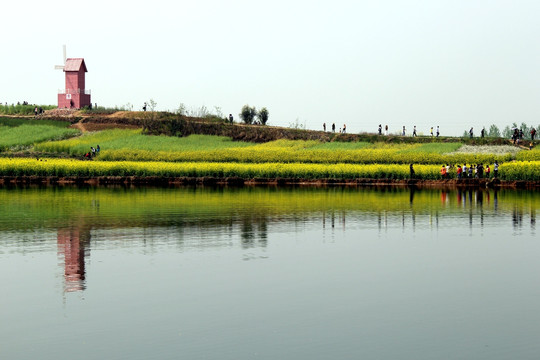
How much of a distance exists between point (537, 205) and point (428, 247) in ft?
62.5

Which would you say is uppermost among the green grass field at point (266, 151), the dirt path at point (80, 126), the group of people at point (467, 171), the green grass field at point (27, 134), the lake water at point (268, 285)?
the dirt path at point (80, 126)

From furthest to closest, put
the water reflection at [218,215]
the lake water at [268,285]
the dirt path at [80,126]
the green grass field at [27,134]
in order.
→ the dirt path at [80,126] < the green grass field at [27,134] < the water reflection at [218,215] < the lake water at [268,285]

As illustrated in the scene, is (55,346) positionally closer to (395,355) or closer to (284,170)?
(395,355)

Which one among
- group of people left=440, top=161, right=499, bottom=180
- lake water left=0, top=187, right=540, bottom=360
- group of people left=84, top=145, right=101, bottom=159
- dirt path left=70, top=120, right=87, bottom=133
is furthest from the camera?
dirt path left=70, top=120, right=87, bottom=133

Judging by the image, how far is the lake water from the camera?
1372cm

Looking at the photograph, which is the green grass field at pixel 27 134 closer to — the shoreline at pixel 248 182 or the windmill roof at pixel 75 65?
the windmill roof at pixel 75 65

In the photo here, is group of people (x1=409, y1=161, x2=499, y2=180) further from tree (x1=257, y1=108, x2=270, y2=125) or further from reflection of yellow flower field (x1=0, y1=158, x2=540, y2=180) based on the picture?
tree (x1=257, y1=108, x2=270, y2=125)

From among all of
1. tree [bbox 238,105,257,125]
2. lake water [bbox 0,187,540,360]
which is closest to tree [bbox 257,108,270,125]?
tree [bbox 238,105,257,125]

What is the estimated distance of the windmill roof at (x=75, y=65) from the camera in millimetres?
110000

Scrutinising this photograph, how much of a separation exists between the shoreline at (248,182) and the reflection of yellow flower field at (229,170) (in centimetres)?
66

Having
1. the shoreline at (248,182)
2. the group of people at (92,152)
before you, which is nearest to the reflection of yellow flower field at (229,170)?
the shoreline at (248,182)

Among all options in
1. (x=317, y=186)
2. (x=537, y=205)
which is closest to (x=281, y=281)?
(x=537, y=205)

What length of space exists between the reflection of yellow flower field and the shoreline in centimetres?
66

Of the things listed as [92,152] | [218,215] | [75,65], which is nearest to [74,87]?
[75,65]
